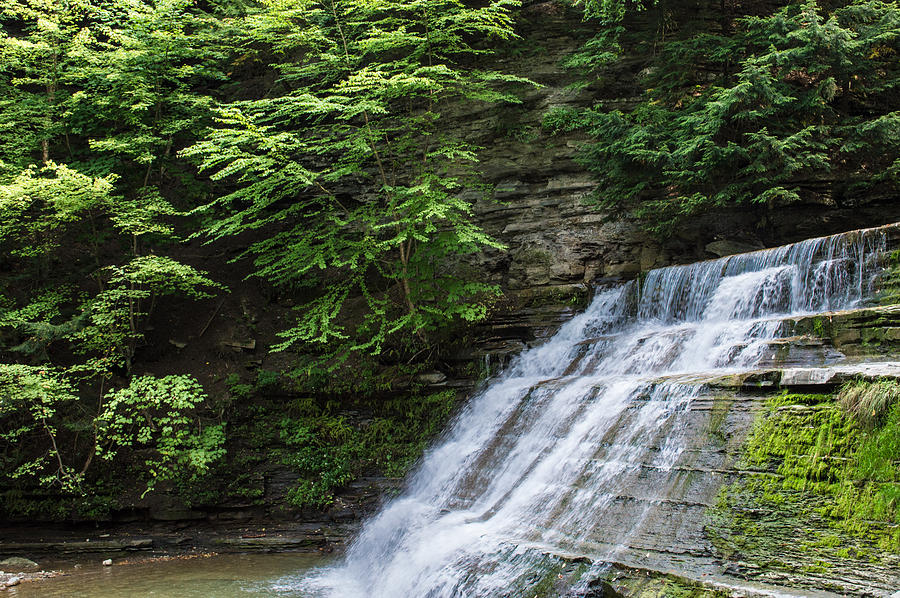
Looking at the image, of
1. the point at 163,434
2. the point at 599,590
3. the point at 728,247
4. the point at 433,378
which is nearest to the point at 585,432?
the point at 599,590

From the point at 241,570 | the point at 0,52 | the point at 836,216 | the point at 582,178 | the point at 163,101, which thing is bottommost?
the point at 241,570

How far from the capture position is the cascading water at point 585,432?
4.83 meters

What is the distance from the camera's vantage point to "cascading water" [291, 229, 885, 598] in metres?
4.83

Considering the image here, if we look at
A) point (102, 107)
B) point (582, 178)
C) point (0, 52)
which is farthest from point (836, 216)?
point (0, 52)

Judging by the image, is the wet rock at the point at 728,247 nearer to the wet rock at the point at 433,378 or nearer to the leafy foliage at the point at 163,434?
the wet rock at the point at 433,378

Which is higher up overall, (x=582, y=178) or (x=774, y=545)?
(x=582, y=178)

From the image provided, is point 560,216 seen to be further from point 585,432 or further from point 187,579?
point 187,579

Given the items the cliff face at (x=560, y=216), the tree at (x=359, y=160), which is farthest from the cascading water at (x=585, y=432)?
the tree at (x=359, y=160)

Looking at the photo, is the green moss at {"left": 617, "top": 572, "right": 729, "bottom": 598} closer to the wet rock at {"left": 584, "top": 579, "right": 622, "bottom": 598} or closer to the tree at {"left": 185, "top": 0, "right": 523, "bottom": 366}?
the wet rock at {"left": 584, "top": 579, "right": 622, "bottom": 598}

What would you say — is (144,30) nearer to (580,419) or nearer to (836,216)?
(580,419)

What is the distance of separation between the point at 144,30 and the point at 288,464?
8.58 m

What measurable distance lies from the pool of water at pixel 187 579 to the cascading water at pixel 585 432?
537 millimetres

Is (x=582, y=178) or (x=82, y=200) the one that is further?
(x=582, y=178)

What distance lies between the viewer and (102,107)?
1134cm
